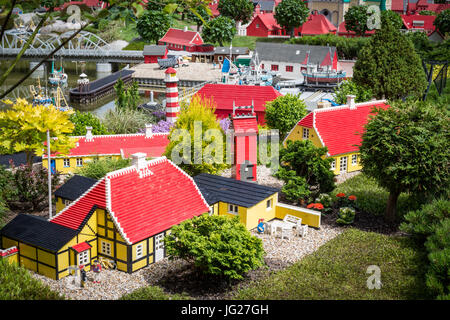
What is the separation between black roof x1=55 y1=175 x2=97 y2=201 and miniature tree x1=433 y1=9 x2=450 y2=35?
256 ft

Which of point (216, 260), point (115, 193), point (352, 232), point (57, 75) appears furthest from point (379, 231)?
point (57, 75)

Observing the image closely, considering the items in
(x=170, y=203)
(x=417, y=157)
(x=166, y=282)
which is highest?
(x=417, y=157)

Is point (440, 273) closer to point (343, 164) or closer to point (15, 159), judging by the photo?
point (343, 164)

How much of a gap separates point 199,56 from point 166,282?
71538mm

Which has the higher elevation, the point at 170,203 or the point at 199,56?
the point at 199,56

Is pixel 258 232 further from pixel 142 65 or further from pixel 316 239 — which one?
pixel 142 65

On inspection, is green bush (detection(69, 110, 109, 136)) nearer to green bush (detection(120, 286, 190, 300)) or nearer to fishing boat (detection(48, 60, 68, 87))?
green bush (detection(120, 286, 190, 300))

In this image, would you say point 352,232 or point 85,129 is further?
point 85,129

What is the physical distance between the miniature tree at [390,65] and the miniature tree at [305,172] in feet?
60.4

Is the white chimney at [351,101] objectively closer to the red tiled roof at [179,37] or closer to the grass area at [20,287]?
the grass area at [20,287]

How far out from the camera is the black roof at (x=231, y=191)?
1082 inches

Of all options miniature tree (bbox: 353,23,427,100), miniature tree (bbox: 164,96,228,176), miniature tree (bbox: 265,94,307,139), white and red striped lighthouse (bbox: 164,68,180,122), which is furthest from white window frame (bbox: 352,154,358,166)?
white and red striped lighthouse (bbox: 164,68,180,122)

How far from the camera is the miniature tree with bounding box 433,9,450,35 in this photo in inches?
3474

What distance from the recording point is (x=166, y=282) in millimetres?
21719
